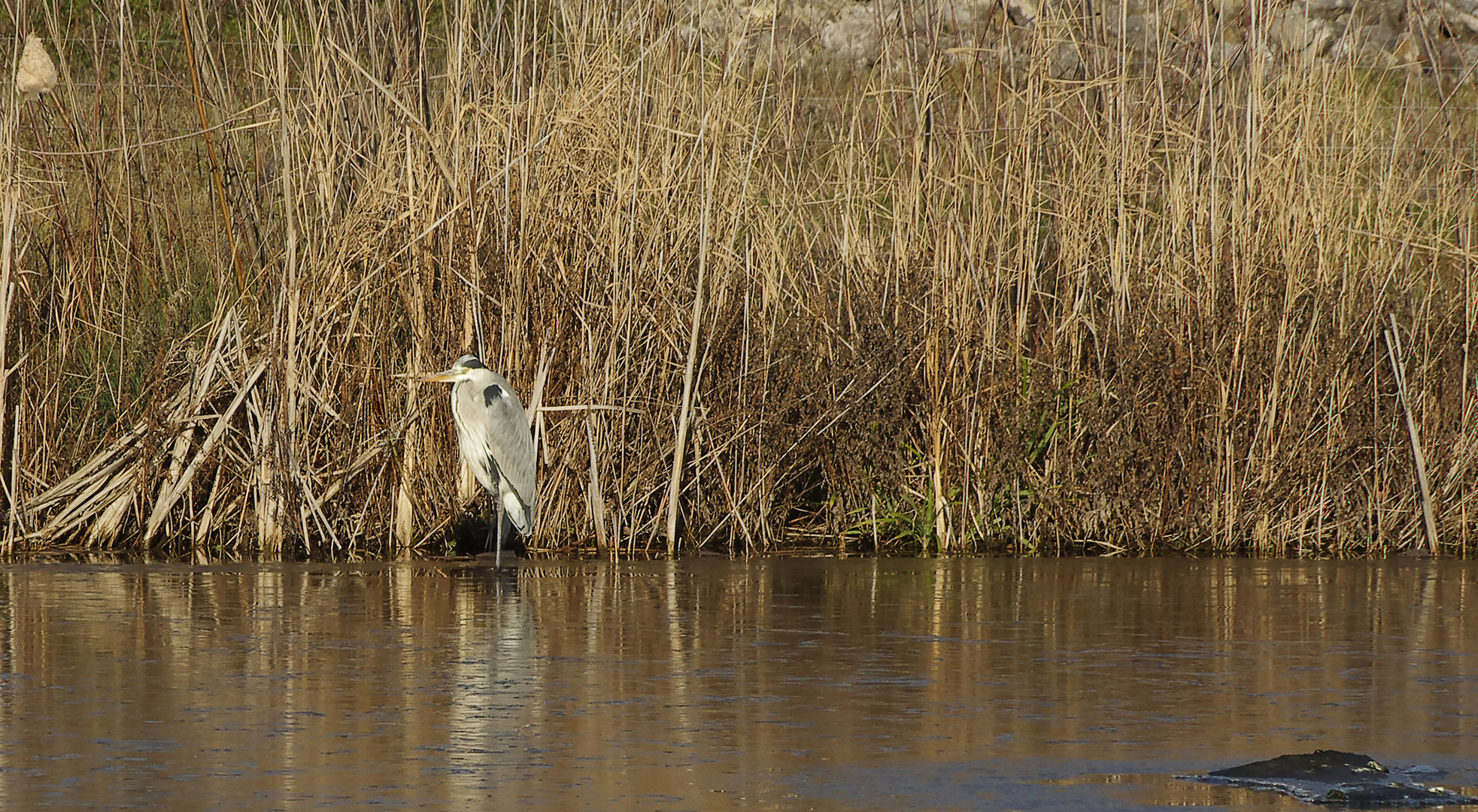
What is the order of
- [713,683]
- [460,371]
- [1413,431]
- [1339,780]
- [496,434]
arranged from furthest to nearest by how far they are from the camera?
[1413,431]
[460,371]
[496,434]
[713,683]
[1339,780]

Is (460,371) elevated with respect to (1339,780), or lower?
elevated

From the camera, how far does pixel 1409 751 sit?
3.77 m

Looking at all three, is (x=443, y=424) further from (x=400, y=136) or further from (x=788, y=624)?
(x=788, y=624)

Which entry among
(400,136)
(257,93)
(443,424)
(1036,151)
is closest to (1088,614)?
(1036,151)

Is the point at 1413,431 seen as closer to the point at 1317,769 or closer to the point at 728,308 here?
the point at 728,308

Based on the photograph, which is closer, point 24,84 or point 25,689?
point 25,689

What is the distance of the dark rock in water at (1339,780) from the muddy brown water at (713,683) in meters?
0.08

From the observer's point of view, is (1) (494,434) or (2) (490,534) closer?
(1) (494,434)

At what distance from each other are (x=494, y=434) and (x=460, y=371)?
13.4 inches

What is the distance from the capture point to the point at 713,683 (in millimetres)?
4480

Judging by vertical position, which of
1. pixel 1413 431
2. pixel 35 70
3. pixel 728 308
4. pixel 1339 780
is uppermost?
pixel 35 70

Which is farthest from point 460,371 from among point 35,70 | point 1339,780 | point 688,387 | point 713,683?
point 1339,780

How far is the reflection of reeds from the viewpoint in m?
6.95

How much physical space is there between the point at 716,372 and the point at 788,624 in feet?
6.69
